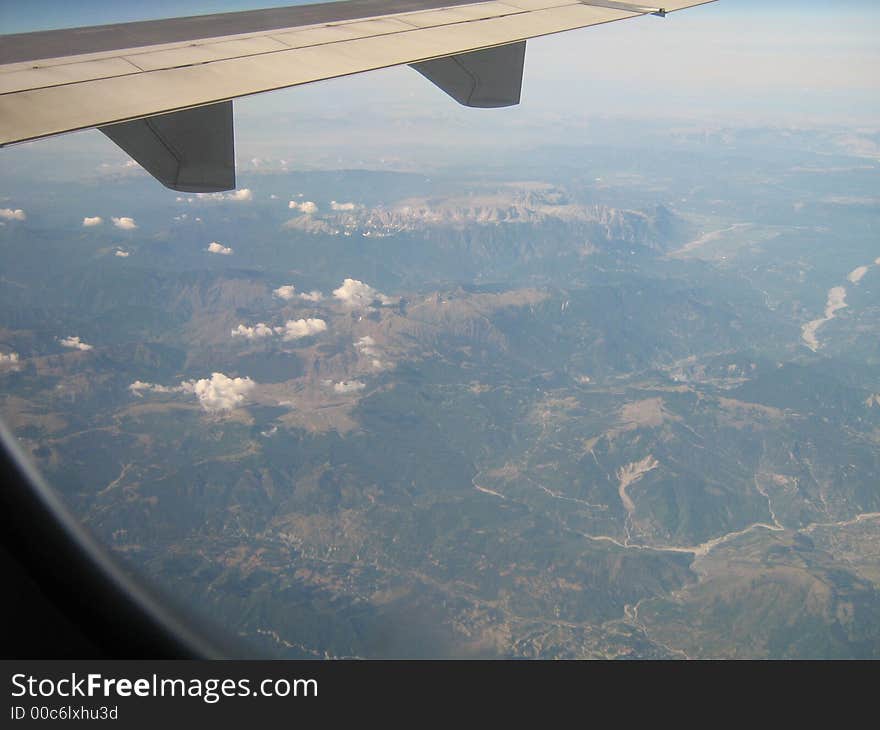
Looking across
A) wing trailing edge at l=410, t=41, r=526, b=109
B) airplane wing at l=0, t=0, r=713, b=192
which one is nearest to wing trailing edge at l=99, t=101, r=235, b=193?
airplane wing at l=0, t=0, r=713, b=192

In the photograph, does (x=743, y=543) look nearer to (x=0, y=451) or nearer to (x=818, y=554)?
(x=818, y=554)

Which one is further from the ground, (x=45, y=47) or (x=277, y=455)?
(x=45, y=47)

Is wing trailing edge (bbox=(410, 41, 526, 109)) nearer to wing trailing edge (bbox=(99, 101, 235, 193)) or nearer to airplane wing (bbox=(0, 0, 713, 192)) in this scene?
airplane wing (bbox=(0, 0, 713, 192))

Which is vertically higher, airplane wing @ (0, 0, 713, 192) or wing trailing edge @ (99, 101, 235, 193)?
airplane wing @ (0, 0, 713, 192)

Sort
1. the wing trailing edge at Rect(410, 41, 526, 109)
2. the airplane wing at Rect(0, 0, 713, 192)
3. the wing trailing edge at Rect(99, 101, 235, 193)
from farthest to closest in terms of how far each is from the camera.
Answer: the wing trailing edge at Rect(410, 41, 526, 109) < the wing trailing edge at Rect(99, 101, 235, 193) < the airplane wing at Rect(0, 0, 713, 192)

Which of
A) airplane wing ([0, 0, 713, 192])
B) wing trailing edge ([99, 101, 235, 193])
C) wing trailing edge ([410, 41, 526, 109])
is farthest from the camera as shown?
wing trailing edge ([410, 41, 526, 109])

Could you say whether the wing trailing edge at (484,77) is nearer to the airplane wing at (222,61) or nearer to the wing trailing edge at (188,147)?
the airplane wing at (222,61)
